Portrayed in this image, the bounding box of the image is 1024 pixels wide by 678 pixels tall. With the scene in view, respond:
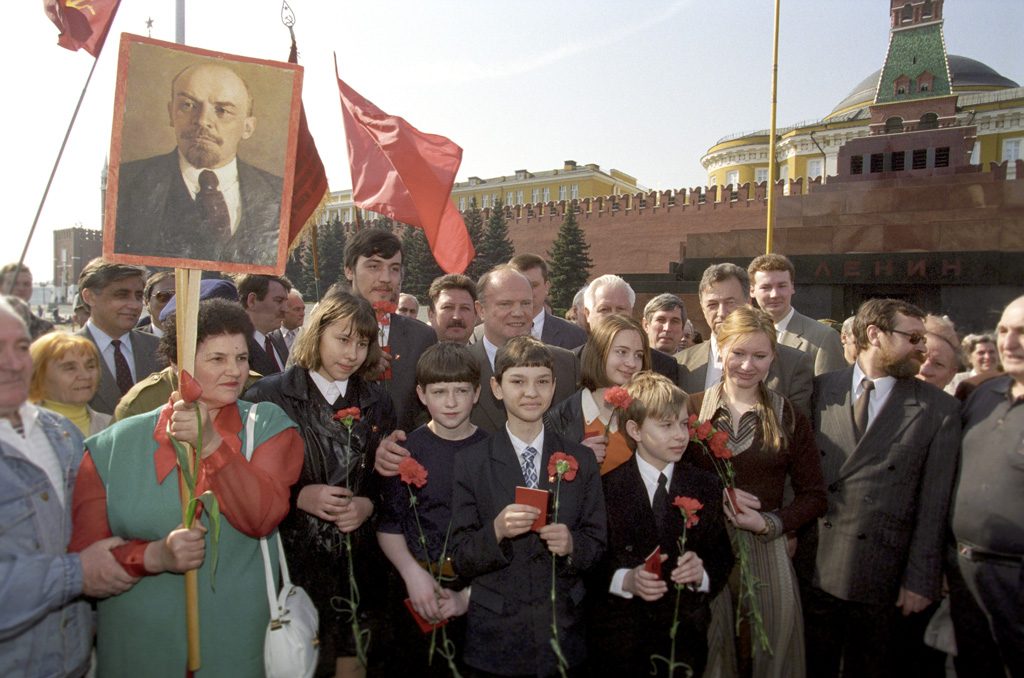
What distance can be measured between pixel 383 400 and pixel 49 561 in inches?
52.2

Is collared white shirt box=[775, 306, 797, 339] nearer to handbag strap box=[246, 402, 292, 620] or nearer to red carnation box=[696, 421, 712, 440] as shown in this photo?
red carnation box=[696, 421, 712, 440]

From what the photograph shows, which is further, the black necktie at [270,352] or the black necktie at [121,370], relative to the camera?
the black necktie at [270,352]

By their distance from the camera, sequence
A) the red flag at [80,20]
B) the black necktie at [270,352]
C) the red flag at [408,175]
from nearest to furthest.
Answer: the red flag at [80,20] → the black necktie at [270,352] → the red flag at [408,175]

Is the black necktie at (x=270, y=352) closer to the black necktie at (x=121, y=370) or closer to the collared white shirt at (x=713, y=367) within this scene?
the black necktie at (x=121, y=370)

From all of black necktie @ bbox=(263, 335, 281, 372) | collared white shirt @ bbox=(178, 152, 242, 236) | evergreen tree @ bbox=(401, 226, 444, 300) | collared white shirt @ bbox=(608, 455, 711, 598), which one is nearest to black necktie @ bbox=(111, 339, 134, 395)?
black necktie @ bbox=(263, 335, 281, 372)

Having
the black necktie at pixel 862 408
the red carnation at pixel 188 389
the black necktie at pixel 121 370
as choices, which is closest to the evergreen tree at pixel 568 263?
the black necktie at pixel 121 370

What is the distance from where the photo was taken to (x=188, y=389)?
1936mm

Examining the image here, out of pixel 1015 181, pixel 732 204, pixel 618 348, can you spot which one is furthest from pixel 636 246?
pixel 618 348

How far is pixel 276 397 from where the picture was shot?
268 cm

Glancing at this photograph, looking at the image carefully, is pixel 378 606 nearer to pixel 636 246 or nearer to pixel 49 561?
pixel 49 561

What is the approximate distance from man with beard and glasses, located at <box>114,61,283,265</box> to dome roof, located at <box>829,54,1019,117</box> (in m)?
52.9

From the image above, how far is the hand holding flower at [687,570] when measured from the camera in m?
2.37

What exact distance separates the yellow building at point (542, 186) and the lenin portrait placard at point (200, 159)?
51108 millimetres

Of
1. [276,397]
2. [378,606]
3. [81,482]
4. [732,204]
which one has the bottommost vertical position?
[378,606]
